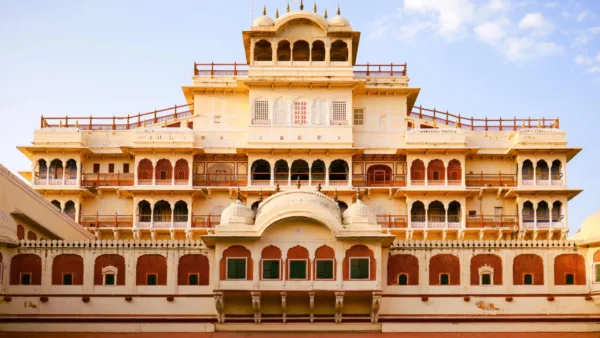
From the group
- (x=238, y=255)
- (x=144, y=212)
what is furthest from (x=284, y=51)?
(x=238, y=255)

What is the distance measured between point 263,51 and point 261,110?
15.3ft

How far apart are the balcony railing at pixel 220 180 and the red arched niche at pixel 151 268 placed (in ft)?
50.2

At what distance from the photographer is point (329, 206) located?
1809 inches

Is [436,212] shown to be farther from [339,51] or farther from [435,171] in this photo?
[339,51]

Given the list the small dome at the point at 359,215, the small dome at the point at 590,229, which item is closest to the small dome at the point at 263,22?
the small dome at the point at 359,215

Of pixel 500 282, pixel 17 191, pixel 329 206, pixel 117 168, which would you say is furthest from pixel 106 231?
Answer: pixel 500 282

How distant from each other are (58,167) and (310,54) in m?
16.6

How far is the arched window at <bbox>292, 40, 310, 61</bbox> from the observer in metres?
64.2

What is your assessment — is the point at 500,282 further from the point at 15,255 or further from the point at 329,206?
the point at 15,255

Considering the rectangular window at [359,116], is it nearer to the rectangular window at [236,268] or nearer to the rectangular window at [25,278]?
the rectangular window at [236,268]

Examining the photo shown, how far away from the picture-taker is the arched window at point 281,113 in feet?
204

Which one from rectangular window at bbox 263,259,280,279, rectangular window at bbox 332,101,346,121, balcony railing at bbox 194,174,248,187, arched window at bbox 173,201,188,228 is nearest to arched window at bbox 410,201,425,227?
rectangular window at bbox 332,101,346,121

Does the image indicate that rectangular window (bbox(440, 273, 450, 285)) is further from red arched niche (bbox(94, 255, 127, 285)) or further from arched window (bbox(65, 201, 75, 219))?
arched window (bbox(65, 201, 75, 219))

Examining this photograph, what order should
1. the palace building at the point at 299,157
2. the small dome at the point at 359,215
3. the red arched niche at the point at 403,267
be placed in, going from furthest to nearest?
the palace building at the point at 299,157
the red arched niche at the point at 403,267
the small dome at the point at 359,215
